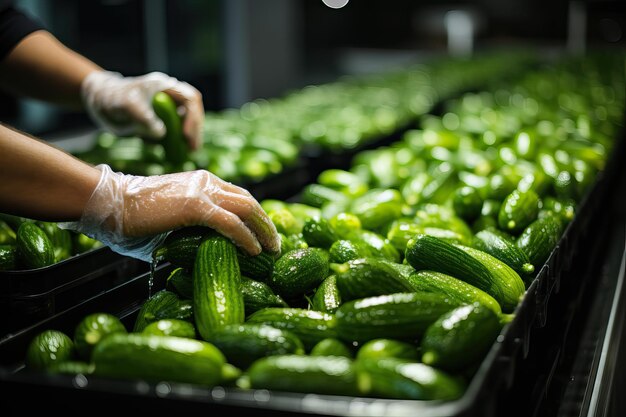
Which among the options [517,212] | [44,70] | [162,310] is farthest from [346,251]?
[44,70]

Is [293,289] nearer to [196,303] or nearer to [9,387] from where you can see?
[196,303]

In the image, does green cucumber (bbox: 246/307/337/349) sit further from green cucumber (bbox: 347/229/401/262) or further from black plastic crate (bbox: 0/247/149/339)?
black plastic crate (bbox: 0/247/149/339)

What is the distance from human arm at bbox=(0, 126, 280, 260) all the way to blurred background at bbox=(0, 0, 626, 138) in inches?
213

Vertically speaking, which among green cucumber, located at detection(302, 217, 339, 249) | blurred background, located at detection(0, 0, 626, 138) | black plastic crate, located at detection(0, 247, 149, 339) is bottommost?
blurred background, located at detection(0, 0, 626, 138)

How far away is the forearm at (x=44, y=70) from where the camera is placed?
10.8 feet

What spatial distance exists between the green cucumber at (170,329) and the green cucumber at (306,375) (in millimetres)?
298

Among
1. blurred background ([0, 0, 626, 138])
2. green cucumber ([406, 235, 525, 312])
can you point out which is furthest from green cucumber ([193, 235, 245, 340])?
blurred background ([0, 0, 626, 138])

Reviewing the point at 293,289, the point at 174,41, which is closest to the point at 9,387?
the point at 293,289

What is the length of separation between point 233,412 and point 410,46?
15089mm

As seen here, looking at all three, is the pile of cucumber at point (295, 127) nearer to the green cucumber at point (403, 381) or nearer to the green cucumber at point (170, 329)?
the green cucumber at point (170, 329)

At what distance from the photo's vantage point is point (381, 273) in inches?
66.5

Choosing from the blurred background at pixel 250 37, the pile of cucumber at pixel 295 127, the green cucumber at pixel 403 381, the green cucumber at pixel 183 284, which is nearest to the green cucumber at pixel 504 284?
the green cucumber at pixel 403 381

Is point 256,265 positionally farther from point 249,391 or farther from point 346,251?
point 249,391

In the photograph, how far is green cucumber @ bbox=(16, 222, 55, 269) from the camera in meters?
2.13
